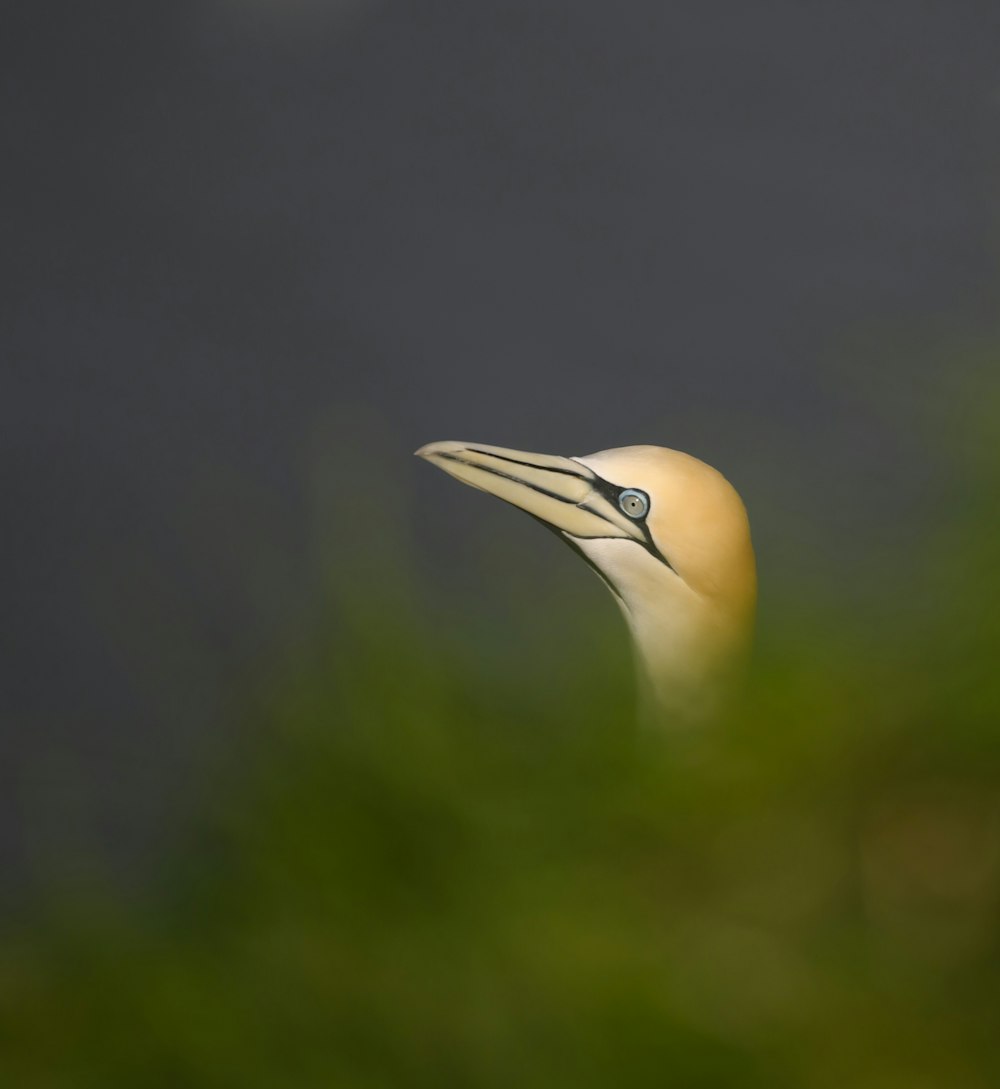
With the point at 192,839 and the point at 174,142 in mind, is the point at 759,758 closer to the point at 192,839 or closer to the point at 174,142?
the point at 192,839

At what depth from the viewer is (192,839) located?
0.52 m

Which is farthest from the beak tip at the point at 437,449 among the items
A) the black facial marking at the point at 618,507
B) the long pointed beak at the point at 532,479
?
the black facial marking at the point at 618,507

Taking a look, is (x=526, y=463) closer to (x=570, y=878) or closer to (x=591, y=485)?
(x=591, y=485)

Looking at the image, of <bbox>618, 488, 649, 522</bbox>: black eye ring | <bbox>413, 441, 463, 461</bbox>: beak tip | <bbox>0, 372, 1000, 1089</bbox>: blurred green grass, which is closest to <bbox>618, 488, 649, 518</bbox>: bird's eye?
<bbox>618, 488, 649, 522</bbox>: black eye ring

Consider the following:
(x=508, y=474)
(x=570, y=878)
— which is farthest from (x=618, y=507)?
(x=570, y=878)

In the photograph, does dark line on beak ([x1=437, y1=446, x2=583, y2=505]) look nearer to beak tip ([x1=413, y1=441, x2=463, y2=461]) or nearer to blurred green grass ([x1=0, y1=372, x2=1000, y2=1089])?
beak tip ([x1=413, y1=441, x2=463, y2=461])

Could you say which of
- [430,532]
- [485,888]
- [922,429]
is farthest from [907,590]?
[430,532]

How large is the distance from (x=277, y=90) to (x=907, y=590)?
3.53 m

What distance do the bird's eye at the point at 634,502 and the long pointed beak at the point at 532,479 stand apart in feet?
0.16

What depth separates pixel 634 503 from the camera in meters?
1.54

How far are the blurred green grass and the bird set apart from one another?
0.88m

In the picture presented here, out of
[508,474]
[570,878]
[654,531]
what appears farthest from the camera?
[508,474]

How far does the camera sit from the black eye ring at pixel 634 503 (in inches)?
60.3

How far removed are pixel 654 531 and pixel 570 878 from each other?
43.4 inches
